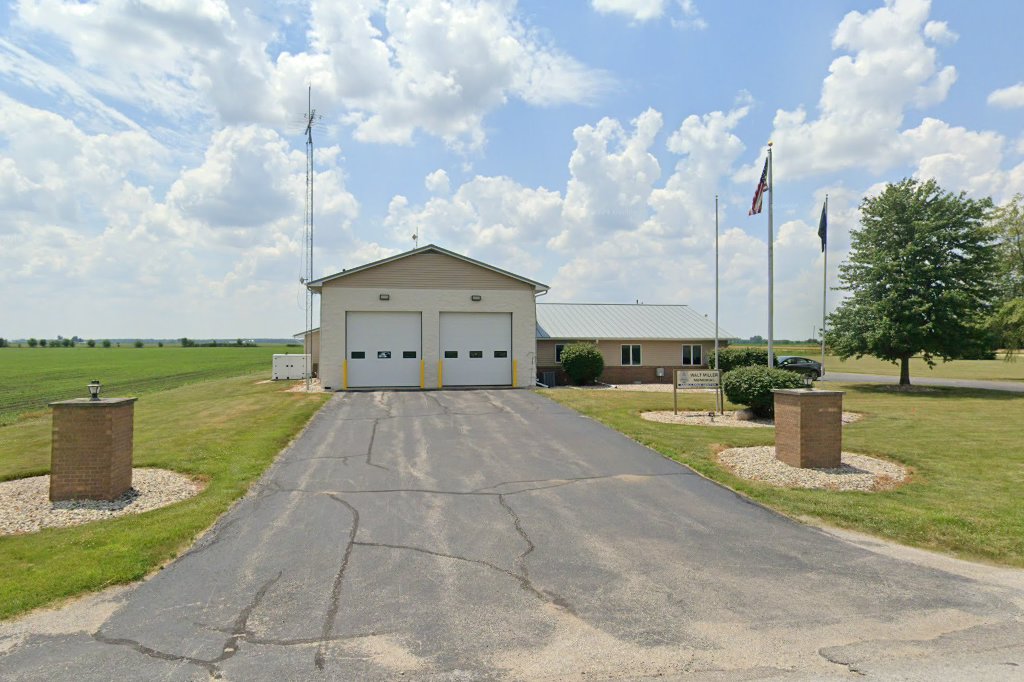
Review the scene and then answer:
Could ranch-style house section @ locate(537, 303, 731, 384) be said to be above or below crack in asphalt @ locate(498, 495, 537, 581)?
above

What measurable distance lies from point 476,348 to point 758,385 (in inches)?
523

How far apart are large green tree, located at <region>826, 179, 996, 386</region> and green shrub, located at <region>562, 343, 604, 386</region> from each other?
38.0 feet

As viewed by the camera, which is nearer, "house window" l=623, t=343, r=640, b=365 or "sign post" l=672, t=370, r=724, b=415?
"sign post" l=672, t=370, r=724, b=415

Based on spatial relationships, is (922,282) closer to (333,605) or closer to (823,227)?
(823,227)

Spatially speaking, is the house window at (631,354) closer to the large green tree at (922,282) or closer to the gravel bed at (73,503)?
the large green tree at (922,282)

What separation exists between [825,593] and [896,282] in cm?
2703

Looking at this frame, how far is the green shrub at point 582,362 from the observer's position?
97.9 feet

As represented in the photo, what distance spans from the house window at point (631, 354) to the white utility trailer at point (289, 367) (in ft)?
59.6

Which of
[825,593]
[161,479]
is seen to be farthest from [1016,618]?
[161,479]

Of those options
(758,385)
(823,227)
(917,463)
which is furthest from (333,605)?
(823,227)

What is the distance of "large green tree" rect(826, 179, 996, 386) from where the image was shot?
86.5 ft

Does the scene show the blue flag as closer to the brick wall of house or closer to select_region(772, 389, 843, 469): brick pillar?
the brick wall of house

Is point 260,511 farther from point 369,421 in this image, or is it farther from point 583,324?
point 583,324

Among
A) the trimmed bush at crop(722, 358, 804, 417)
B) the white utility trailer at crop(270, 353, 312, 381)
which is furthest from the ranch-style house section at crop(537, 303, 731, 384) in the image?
the trimmed bush at crop(722, 358, 804, 417)
